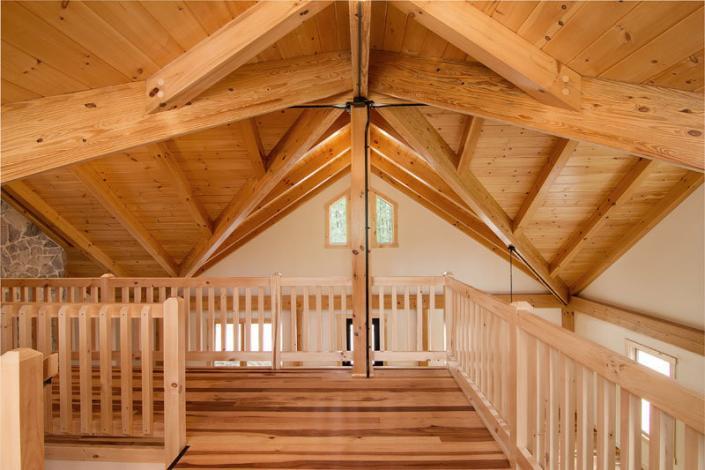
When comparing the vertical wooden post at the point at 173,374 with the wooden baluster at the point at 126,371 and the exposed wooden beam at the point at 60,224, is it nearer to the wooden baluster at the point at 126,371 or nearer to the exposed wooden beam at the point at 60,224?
the wooden baluster at the point at 126,371

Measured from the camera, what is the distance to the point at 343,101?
371cm

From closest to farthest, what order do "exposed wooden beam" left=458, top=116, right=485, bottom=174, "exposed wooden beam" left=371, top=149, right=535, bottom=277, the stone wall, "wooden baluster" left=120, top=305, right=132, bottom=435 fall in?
1. "wooden baluster" left=120, top=305, right=132, bottom=435
2. "exposed wooden beam" left=458, top=116, right=485, bottom=174
3. the stone wall
4. "exposed wooden beam" left=371, top=149, right=535, bottom=277

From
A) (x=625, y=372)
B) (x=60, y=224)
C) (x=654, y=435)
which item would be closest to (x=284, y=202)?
(x=60, y=224)

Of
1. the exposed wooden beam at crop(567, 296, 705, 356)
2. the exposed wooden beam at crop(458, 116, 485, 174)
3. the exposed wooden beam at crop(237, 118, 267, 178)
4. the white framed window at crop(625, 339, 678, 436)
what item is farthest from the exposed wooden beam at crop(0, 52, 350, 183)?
the white framed window at crop(625, 339, 678, 436)

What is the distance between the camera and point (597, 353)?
151 cm

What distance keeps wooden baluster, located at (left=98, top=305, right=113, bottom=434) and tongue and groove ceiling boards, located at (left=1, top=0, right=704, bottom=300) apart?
3.04 ft

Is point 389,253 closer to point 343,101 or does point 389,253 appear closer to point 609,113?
point 343,101

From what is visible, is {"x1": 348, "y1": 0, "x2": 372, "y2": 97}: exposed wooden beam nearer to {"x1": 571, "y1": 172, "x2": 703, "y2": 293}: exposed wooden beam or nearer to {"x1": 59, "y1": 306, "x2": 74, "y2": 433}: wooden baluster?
{"x1": 59, "y1": 306, "x2": 74, "y2": 433}: wooden baluster

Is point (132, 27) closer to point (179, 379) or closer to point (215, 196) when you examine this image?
point (179, 379)

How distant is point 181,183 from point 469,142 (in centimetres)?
314

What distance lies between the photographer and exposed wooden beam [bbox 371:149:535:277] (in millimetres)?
6621

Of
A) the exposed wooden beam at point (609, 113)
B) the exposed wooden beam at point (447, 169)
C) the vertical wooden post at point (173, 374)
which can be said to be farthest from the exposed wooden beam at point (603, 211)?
the vertical wooden post at point (173, 374)

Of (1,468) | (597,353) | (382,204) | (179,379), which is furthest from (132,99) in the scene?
(382,204)

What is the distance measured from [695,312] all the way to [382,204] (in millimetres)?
4612
